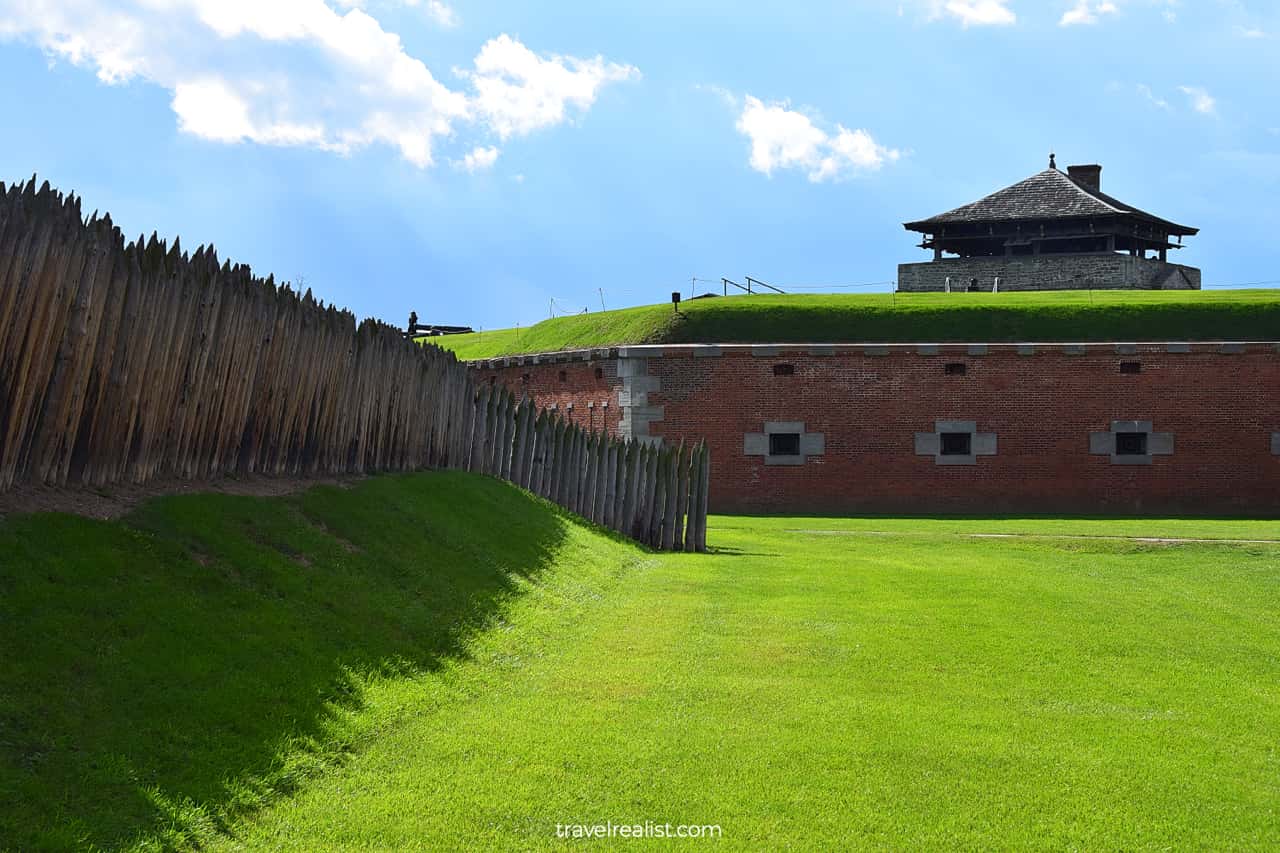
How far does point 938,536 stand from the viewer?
54.1 ft

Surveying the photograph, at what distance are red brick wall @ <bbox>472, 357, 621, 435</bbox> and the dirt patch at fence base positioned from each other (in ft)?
47.6

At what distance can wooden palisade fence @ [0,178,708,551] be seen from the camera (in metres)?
6.34

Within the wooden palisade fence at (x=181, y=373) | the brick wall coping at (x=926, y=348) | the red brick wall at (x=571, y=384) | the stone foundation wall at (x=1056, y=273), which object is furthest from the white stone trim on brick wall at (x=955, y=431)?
the stone foundation wall at (x=1056, y=273)

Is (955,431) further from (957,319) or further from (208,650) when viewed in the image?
(208,650)

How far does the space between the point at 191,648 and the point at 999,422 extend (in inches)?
746

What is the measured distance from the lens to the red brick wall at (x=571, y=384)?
23.7m

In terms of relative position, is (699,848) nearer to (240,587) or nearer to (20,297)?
(240,587)

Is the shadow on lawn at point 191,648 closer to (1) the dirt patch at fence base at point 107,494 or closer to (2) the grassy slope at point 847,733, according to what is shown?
(1) the dirt patch at fence base at point 107,494

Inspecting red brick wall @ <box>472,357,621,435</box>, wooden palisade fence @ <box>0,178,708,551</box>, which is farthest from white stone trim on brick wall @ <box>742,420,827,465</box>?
wooden palisade fence @ <box>0,178,708,551</box>

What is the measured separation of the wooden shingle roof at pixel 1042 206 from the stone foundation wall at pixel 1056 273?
1823 mm

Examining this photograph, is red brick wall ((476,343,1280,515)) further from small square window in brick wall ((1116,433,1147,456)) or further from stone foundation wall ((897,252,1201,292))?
stone foundation wall ((897,252,1201,292))

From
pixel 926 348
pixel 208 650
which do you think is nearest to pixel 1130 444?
pixel 926 348

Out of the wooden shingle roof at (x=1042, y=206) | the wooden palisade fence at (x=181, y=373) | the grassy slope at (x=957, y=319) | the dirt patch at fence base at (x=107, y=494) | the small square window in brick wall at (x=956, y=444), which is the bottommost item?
the dirt patch at fence base at (x=107, y=494)

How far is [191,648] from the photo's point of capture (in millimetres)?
5250
